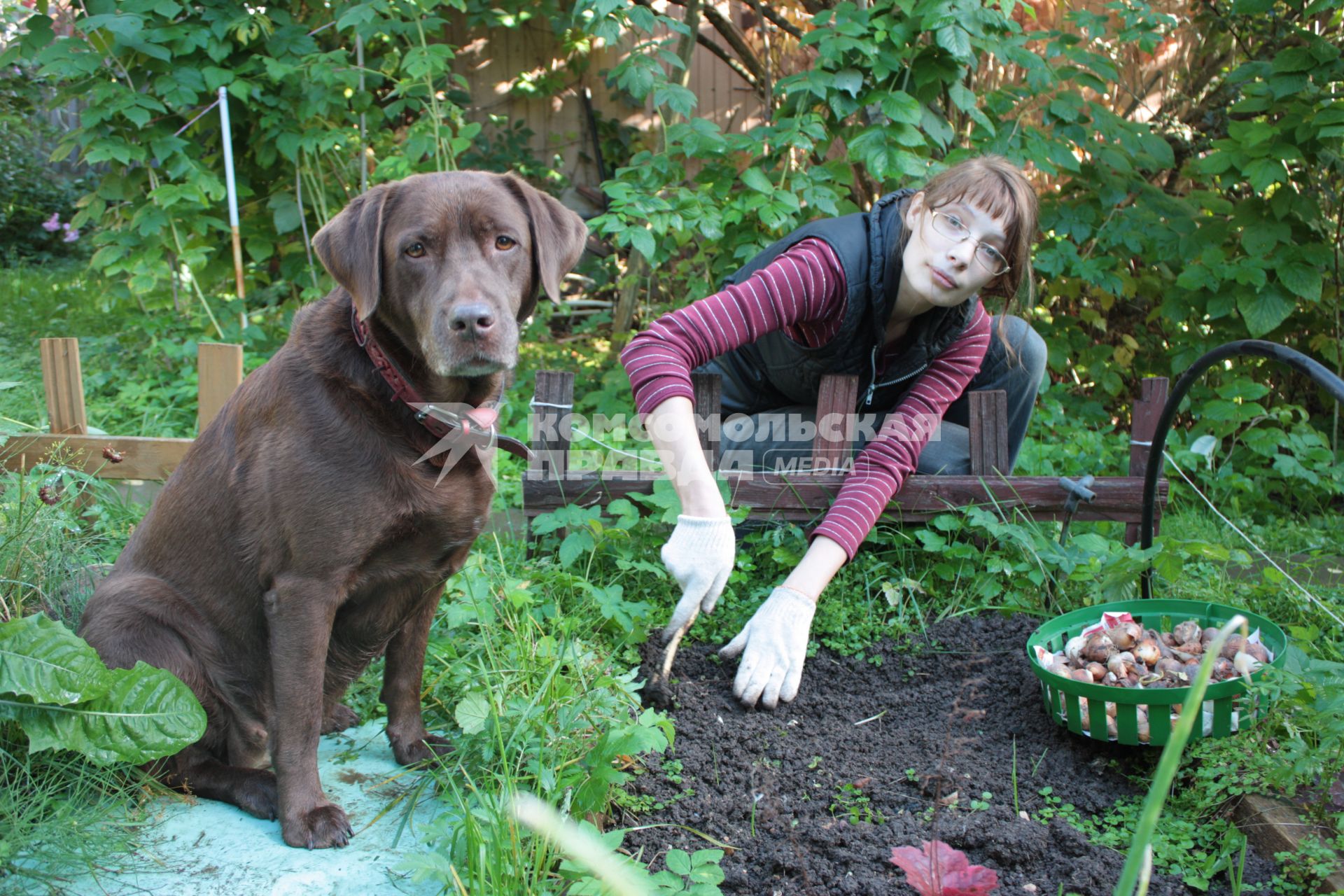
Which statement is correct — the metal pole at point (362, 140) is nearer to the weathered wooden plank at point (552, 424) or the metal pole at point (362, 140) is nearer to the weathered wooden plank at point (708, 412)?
the weathered wooden plank at point (552, 424)

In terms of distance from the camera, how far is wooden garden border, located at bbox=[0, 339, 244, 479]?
3.47 m

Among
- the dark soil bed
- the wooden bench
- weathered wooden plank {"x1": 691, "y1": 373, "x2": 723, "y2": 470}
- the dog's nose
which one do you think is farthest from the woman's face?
the dog's nose

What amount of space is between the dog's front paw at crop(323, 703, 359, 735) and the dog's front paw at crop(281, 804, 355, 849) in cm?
48

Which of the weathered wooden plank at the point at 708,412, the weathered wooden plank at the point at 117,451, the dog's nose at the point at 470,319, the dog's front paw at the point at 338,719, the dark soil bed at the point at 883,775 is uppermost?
the dog's nose at the point at 470,319

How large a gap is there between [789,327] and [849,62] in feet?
5.57

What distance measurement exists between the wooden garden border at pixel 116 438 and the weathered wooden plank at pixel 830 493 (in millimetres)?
1252

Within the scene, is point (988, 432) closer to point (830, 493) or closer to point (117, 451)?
point (830, 493)

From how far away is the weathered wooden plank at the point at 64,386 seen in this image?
11.6ft

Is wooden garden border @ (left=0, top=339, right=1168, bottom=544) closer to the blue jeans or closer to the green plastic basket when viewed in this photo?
the blue jeans

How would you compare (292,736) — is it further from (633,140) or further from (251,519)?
(633,140)

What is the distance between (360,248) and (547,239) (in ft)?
1.40

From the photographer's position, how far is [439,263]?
2.02 meters

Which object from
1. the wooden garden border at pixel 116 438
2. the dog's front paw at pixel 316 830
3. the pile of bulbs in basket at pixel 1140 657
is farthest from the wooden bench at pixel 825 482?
the dog's front paw at pixel 316 830

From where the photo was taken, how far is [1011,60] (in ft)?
13.5
